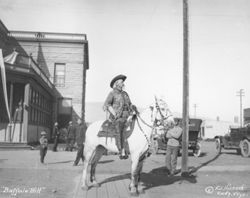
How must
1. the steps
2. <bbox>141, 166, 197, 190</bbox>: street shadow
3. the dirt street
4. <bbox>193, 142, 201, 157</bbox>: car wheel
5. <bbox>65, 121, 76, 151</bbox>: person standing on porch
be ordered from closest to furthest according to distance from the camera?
1. the dirt street
2. <bbox>141, 166, 197, 190</bbox>: street shadow
3. the steps
4. <bbox>193, 142, 201, 157</bbox>: car wheel
5. <bbox>65, 121, 76, 151</bbox>: person standing on porch

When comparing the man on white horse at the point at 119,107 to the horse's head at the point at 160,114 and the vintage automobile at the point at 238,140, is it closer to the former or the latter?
the horse's head at the point at 160,114

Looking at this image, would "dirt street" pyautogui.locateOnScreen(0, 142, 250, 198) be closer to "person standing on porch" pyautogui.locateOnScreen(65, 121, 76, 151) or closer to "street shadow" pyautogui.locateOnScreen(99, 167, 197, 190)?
"street shadow" pyautogui.locateOnScreen(99, 167, 197, 190)

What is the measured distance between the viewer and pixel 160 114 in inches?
285

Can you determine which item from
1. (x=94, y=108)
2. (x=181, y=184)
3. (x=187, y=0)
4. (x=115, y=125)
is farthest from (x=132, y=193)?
(x=94, y=108)

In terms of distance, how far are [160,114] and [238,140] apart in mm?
13906

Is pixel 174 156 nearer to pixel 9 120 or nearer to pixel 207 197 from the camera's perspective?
pixel 207 197

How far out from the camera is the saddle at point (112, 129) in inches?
289

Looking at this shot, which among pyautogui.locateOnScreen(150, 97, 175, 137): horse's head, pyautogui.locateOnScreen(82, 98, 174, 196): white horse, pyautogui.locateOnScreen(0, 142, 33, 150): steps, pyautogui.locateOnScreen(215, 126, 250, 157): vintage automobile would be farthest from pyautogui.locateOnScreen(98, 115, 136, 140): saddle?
pyautogui.locateOnScreen(215, 126, 250, 157): vintage automobile

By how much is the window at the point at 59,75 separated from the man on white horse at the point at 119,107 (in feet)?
89.0

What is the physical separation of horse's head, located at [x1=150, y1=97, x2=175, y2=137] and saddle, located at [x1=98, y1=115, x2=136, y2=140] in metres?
0.53

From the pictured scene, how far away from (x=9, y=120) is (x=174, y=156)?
38.4ft

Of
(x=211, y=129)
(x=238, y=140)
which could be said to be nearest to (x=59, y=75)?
(x=238, y=140)

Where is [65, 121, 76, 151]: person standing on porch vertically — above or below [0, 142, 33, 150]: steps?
above

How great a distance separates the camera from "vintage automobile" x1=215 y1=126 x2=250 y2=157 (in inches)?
723
